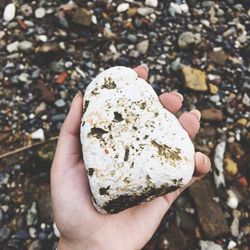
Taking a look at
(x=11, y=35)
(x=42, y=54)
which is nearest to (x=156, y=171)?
(x=42, y=54)

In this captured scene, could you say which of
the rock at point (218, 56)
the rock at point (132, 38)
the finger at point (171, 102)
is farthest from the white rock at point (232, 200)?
the rock at point (132, 38)

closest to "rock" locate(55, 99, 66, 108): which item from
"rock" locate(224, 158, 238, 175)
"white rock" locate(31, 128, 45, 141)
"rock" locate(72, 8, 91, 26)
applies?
"white rock" locate(31, 128, 45, 141)

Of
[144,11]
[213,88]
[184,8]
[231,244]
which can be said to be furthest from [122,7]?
[231,244]

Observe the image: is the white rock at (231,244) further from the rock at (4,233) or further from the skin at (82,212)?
the rock at (4,233)

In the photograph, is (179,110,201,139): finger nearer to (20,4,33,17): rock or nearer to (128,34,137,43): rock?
(128,34,137,43): rock

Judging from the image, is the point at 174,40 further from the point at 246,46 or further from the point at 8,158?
the point at 8,158
